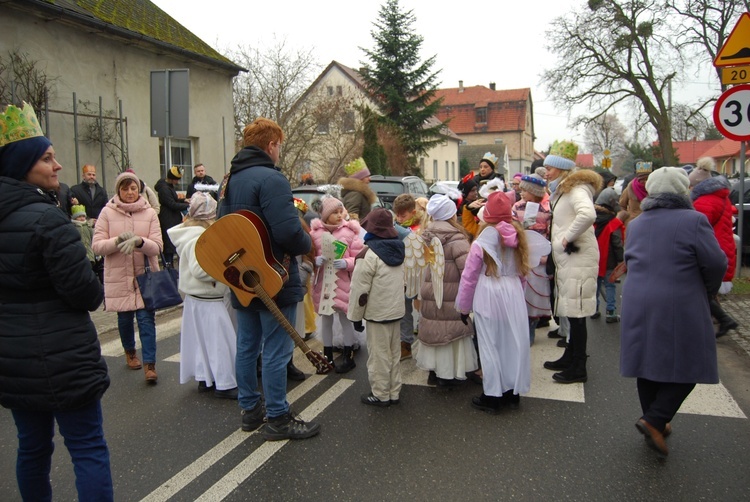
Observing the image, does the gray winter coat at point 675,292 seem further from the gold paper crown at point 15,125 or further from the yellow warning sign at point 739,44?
the yellow warning sign at point 739,44

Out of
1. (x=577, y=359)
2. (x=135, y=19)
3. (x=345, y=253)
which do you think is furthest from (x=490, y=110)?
(x=577, y=359)

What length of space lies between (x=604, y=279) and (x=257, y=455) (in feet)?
18.2

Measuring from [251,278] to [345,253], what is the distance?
1.98m

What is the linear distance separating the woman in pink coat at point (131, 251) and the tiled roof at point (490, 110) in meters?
77.0

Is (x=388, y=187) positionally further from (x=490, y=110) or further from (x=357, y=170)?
(x=490, y=110)

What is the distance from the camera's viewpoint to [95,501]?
9.80 ft

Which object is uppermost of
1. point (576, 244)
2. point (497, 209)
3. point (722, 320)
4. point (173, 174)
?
point (173, 174)

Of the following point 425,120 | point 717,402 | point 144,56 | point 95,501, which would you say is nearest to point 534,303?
point 717,402

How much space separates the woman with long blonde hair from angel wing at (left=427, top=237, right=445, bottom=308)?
27cm

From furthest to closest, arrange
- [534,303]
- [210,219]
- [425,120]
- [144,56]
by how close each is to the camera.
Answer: [425,120]
[144,56]
[534,303]
[210,219]

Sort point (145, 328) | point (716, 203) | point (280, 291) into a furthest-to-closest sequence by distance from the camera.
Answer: point (716, 203) < point (145, 328) < point (280, 291)

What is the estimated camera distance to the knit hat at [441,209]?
5.27 metres

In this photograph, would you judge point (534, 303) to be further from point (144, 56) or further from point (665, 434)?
point (144, 56)

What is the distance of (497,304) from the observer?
4.82 m
